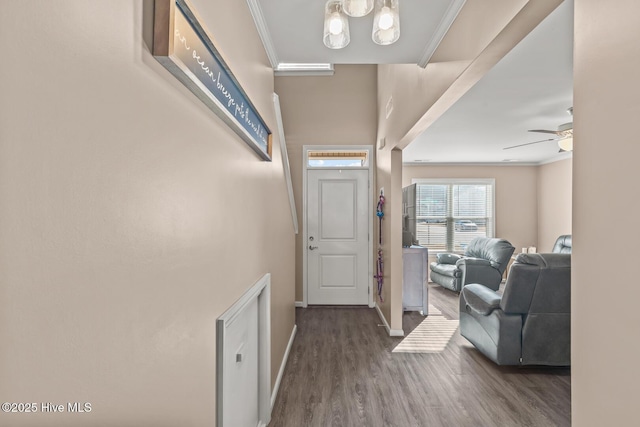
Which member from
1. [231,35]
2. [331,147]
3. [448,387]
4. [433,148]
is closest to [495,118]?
[433,148]

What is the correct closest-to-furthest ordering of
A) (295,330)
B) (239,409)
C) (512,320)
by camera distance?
(239,409) < (512,320) < (295,330)

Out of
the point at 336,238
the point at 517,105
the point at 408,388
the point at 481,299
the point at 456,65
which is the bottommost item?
the point at 408,388

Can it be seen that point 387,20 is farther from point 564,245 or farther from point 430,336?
point 564,245

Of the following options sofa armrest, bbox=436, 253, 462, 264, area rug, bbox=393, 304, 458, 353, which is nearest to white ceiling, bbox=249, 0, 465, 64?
area rug, bbox=393, 304, 458, 353

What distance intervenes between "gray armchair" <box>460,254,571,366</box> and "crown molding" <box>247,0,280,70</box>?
8.25ft

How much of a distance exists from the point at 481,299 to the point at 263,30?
9.27 ft

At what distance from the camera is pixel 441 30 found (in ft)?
6.40

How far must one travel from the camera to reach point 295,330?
11.8ft

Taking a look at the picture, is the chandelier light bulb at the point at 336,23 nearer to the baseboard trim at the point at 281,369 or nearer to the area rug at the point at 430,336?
the baseboard trim at the point at 281,369

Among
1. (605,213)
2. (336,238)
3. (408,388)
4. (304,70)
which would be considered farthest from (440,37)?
(336,238)

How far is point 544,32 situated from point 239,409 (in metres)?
2.73

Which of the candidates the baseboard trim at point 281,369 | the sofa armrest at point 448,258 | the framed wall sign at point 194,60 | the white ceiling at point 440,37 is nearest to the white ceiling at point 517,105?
the white ceiling at point 440,37

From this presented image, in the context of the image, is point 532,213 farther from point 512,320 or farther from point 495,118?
point 512,320

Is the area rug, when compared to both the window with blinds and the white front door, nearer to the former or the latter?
the white front door
